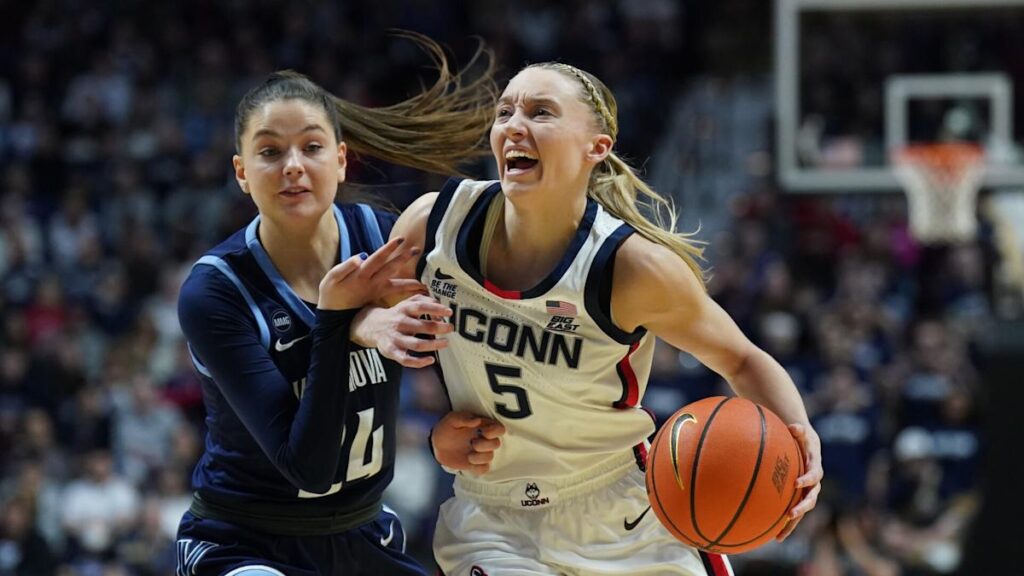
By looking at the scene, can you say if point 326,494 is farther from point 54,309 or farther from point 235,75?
point 235,75

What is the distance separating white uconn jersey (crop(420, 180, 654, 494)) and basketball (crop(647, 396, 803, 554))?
223 millimetres

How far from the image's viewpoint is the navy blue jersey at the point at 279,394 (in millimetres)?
3072

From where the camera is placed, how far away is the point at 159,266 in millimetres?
11484

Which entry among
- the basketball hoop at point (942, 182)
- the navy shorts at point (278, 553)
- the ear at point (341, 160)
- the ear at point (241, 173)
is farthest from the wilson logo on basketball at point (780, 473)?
the basketball hoop at point (942, 182)

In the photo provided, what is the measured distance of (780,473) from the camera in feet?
10.0

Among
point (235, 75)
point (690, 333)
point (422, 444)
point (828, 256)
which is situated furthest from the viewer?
point (235, 75)

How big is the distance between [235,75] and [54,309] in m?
3.69

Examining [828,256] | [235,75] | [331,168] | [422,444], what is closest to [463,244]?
[331,168]

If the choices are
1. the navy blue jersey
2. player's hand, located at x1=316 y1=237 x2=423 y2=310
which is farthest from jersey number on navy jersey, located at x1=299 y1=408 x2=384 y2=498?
player's hand, located at x1=316 y1=237 x2=423 y2=310

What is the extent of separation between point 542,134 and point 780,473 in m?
0.94

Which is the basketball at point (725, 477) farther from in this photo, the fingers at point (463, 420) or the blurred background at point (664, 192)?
the blurred background at point (664, 192)

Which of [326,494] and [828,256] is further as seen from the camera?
[828,256]

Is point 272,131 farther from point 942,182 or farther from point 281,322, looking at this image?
point 942,182

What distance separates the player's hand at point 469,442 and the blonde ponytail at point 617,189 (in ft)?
1.95
